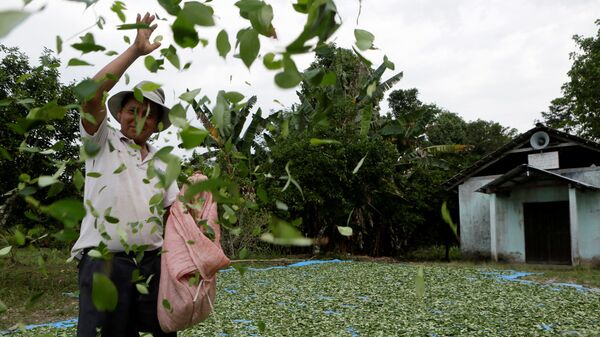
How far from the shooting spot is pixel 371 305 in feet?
18.7

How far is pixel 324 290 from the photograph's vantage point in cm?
691

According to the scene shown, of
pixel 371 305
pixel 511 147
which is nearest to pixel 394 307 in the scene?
pixel 371 305

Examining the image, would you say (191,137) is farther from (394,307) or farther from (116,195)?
(394,307)

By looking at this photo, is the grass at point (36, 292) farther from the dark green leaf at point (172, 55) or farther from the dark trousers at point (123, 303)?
the dark green leaf at point (172, 55)

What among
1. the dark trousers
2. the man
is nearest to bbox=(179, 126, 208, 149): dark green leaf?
the man

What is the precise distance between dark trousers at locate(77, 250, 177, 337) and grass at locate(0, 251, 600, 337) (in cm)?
116

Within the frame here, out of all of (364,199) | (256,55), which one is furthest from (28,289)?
(364,199)

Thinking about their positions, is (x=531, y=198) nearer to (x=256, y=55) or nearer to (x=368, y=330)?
(x=368, y=330)

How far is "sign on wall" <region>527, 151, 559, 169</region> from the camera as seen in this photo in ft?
39.6

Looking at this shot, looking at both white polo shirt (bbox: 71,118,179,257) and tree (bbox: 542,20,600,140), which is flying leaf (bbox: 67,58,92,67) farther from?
tree (bbox: 542,20,600,140)

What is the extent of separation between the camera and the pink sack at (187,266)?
1.56 m

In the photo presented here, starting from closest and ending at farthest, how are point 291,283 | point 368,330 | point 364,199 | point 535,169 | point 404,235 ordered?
point 368,330
point 291,283
point 535,169
point 364,199
point 404,235

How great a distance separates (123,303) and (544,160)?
1220cm

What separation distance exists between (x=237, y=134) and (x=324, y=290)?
6.68m
